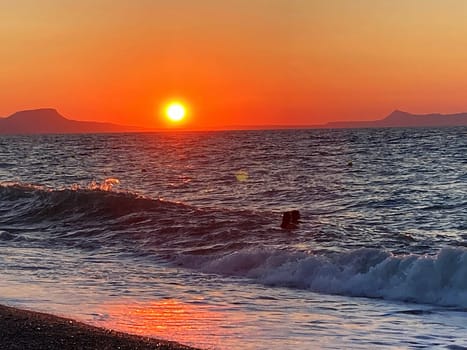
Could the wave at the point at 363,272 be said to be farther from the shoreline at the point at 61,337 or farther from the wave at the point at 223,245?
the shoreline at the point at 61,337

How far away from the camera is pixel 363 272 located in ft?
36.3

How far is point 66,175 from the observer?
4091 cm

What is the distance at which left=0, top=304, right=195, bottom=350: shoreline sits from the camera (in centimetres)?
601

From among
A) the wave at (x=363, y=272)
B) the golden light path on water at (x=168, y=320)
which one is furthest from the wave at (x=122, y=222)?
the golden light path on water at (x=168, y=320)

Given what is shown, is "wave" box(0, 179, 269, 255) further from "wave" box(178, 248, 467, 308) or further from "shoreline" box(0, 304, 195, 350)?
"shoreline" box(0, 304, 195, 350)

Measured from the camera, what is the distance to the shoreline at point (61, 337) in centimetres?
601

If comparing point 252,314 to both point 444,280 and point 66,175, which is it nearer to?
point 444,280

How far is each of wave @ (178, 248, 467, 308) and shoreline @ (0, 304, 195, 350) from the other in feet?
14.8

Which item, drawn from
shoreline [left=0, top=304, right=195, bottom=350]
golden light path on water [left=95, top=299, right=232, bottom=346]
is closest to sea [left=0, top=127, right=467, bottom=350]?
golden light path on water [left=95, top=299, right=232, bottom=346]

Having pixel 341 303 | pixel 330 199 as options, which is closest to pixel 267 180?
pixel 330 199

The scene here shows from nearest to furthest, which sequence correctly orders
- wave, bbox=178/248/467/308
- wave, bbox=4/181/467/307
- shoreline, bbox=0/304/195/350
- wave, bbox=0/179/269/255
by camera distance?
shoreline, bbox=0/304/195/350
wave, bbox=178/248/467/308
wave, bbox=4/181/467/307
wave, bbox=0/179/269/255

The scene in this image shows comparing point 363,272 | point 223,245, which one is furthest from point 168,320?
point 223,245

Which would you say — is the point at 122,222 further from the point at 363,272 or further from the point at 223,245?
the point at 363,272

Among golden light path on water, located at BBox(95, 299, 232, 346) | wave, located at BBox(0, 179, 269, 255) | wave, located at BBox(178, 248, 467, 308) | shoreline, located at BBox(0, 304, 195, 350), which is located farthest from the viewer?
wave, located at BBox(0, 179, 269, 255)
